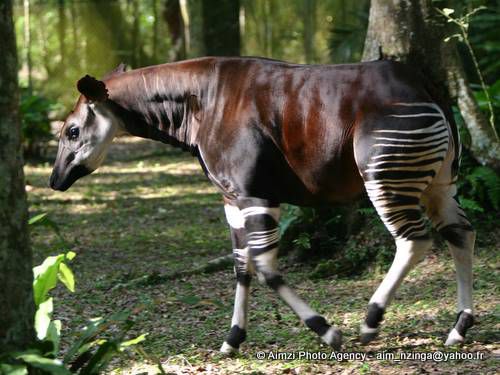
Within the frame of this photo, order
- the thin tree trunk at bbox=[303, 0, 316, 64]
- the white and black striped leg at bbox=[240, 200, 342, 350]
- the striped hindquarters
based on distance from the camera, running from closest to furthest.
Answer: the striped hindquarters, the white and black striped leg at bbox=[240, 200, 342, 350], the thin tree trunk at bbox=[303, 0, 316, 64]

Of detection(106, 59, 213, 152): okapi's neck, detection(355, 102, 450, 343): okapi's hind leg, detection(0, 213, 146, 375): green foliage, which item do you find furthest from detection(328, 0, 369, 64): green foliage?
detection(0, 213, 146, 375): green foliage

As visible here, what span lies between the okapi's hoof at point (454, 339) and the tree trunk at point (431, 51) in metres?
2.33

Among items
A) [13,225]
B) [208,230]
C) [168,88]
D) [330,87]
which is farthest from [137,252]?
[13,225]

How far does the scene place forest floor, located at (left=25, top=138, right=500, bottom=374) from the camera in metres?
4.34

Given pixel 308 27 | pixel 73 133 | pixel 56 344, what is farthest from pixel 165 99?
pixel 308 27

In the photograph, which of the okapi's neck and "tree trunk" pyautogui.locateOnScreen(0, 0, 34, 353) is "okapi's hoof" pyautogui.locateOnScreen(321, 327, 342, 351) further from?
"tree trunk" pyautogui.locateOnScreen(0, 0, 34, 353)

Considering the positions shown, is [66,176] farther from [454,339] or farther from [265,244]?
[454,339]

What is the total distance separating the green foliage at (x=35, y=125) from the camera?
1376 centimetres

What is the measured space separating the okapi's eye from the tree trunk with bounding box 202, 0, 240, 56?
8275 millimetres

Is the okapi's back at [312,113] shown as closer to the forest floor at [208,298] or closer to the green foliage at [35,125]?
the forest floor at [208,298]

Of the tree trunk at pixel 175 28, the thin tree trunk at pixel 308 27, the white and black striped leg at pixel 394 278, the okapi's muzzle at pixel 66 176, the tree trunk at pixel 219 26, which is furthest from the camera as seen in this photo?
the thin tree trunk at pixel 308 27

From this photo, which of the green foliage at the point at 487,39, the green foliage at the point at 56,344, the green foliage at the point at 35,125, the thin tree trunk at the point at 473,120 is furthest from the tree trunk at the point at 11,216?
the green foliage at the point at 35,125

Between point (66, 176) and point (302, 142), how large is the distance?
1.51 metres

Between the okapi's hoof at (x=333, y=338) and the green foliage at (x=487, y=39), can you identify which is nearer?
the okapi's hoof at (x=333, y=338)
